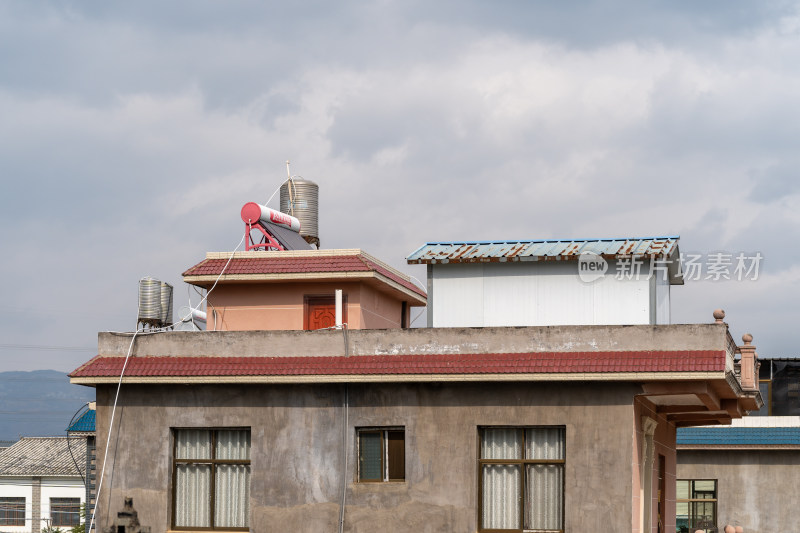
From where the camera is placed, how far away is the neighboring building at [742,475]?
1601 inches

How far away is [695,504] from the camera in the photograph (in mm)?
41812

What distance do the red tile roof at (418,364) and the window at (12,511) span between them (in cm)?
4758

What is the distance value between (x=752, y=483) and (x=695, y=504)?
215 cm

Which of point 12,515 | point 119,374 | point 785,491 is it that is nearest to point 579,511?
point 119,374

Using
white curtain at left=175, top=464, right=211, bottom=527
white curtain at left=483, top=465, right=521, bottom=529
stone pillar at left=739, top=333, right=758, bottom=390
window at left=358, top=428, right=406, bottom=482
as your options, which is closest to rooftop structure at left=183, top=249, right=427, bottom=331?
window at left=358, top=428, right=406, bottom=482

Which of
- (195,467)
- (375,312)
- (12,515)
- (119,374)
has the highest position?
(375,312)

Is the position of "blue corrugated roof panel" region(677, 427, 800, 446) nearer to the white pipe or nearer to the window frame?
the white pipe

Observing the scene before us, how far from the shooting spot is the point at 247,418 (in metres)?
27.0

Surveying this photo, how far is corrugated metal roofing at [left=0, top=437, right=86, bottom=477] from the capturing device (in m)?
71.4

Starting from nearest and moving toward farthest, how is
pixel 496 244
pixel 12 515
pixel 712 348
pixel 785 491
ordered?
pixel 712 348
pixel 496 244
pixel 785 491
pixel 12 515

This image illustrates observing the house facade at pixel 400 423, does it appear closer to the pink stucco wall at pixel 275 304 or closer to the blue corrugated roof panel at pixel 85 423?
the pink stucco wall at pixel 275 304

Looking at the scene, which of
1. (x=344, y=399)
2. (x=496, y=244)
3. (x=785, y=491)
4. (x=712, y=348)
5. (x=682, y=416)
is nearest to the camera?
(x=712, y=348)

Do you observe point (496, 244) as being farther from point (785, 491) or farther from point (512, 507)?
point (785, 491)

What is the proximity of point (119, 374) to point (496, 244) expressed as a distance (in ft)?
32.1
